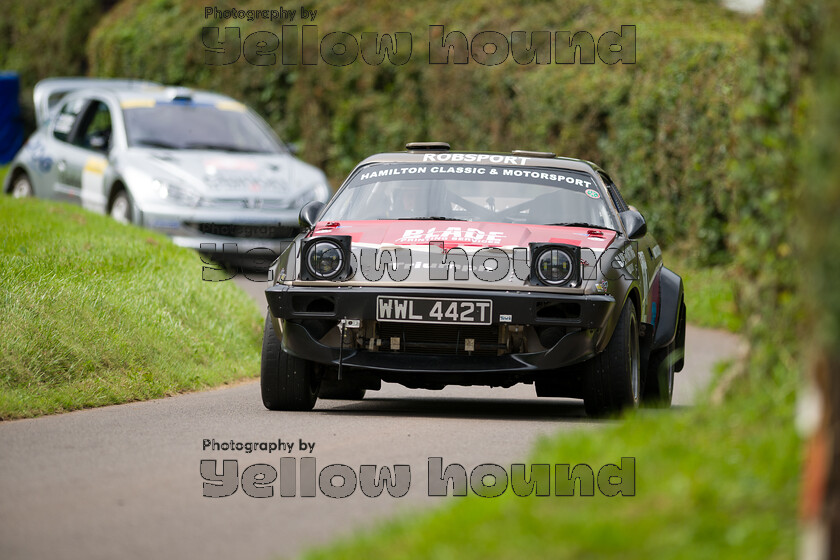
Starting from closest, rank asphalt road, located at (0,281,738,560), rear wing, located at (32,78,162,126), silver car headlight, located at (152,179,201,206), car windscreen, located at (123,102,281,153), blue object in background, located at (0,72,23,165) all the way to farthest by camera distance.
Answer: asphalt road, located at (0,281,738,560)
silver car headlight, located at (152,179,201,206)
car windscreen, located at (123,102,281,153)
rear wing, located at (32,78,162,126)
blue object in background, located at (0,72,23,165)

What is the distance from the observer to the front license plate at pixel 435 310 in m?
7.45

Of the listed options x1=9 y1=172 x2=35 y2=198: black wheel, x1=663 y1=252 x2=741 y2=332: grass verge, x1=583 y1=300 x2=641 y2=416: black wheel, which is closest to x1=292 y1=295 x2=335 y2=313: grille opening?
x1=583 y1=300 x2=641 y2=416: black wheel

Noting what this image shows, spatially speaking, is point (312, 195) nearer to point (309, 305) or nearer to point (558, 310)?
point (309, 305)

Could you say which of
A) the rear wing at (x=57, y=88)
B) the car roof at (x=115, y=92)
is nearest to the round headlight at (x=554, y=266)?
the car roof at (x=115, y=92)

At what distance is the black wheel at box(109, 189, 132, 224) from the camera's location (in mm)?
15227

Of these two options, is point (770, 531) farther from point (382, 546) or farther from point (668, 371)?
point (668, 371)

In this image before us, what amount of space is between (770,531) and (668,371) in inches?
192

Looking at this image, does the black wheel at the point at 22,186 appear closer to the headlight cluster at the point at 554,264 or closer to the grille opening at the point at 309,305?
the grille opening at the point at 309,305

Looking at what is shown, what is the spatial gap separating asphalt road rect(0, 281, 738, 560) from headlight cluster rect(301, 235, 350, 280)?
80 centimetres

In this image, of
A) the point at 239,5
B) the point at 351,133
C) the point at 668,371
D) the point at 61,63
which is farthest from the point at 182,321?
the point at 61,63

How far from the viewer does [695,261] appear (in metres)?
16.2

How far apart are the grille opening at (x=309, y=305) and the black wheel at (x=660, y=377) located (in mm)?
2421

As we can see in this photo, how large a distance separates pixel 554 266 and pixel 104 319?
343 centimetres

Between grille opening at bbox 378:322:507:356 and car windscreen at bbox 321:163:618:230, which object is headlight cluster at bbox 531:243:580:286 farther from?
car windscreen at bbox 321:163:618:230
